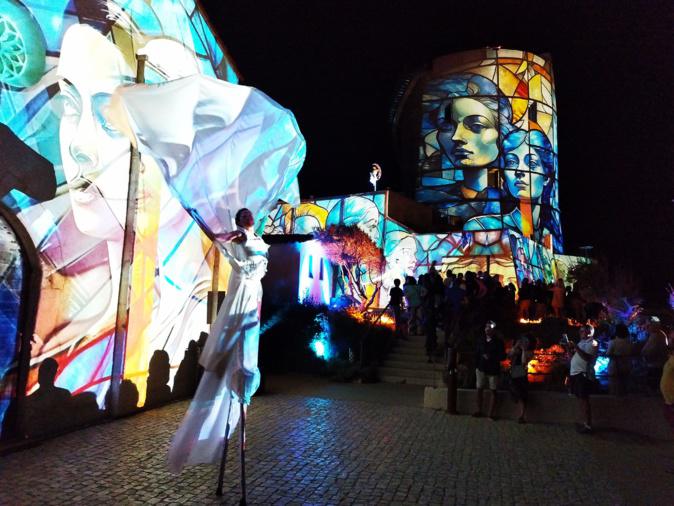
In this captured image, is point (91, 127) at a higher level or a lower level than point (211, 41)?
lower

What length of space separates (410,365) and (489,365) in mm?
5270

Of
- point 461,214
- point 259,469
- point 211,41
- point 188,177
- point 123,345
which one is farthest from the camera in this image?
point 461,214

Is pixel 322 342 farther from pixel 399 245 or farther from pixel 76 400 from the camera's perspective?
pixel 399 245

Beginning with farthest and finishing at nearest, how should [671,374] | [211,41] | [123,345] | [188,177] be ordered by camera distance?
[211,41] < [123,345] < [671,374] < [188,177]

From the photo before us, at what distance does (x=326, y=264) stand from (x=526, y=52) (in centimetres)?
2786

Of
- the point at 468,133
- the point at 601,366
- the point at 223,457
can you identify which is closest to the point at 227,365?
the point at 223,457

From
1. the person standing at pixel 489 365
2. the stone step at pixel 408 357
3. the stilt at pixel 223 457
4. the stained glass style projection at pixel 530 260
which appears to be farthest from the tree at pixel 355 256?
the stilt at pixel 223 457

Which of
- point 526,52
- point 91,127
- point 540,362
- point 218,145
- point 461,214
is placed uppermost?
point 526,52

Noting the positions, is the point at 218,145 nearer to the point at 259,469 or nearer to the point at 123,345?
the point at 259,469

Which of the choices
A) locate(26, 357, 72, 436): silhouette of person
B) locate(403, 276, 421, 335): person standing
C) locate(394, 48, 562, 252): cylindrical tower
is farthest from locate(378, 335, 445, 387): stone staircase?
locate(394, 48, 562, 252): cylindrical tower

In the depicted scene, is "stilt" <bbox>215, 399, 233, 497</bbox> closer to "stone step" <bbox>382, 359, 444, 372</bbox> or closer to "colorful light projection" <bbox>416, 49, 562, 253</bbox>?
"stone step" <bbox>382, 359, 444, 372</bbox>

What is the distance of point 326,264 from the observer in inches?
939

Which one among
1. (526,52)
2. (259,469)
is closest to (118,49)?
(259,469)

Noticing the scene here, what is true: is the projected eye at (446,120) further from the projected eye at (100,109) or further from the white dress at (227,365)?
the white dress at (227,365)
